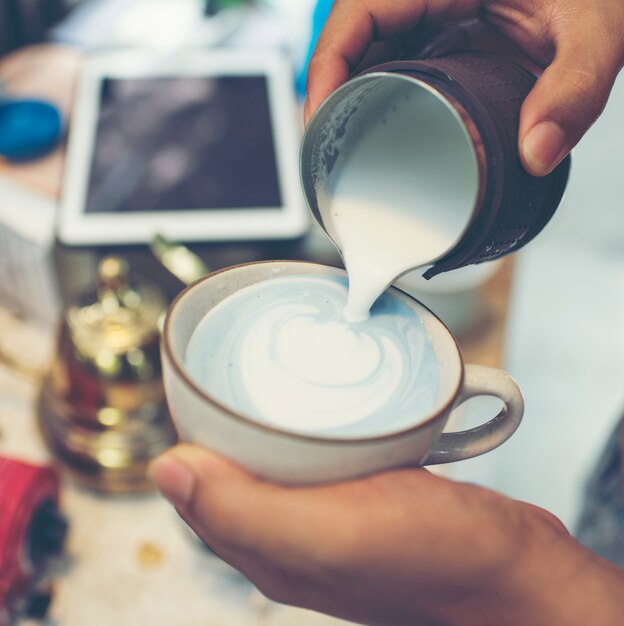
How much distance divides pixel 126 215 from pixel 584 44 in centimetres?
82

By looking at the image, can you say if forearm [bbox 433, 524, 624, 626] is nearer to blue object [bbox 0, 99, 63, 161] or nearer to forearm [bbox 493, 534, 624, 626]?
forearm [bbox 493, 534, 624, 626]

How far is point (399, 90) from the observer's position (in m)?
0.65

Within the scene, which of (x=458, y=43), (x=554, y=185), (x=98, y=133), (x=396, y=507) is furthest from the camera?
(x=98, y=133)

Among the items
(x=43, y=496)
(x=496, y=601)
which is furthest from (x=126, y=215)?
(x=496, y=601)

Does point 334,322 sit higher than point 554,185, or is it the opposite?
point 554,185

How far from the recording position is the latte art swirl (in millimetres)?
585

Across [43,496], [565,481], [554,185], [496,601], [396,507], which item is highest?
[554,185]

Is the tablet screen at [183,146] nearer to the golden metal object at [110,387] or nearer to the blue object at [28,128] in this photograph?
the blue object at [28,128]

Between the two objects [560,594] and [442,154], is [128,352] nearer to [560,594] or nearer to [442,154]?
[442,154]

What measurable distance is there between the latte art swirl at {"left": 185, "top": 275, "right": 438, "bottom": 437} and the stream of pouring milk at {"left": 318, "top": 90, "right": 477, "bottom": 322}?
0.09 ft

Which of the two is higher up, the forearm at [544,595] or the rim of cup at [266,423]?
the rim of cup at [266,423]

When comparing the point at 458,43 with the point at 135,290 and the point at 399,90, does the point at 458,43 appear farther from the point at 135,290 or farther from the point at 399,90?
the point at 135,290

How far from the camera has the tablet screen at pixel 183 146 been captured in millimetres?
1303

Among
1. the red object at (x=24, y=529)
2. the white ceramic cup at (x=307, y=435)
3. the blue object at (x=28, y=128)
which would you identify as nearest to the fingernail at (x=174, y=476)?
the white ceramic cup at (x=307, y=435)
